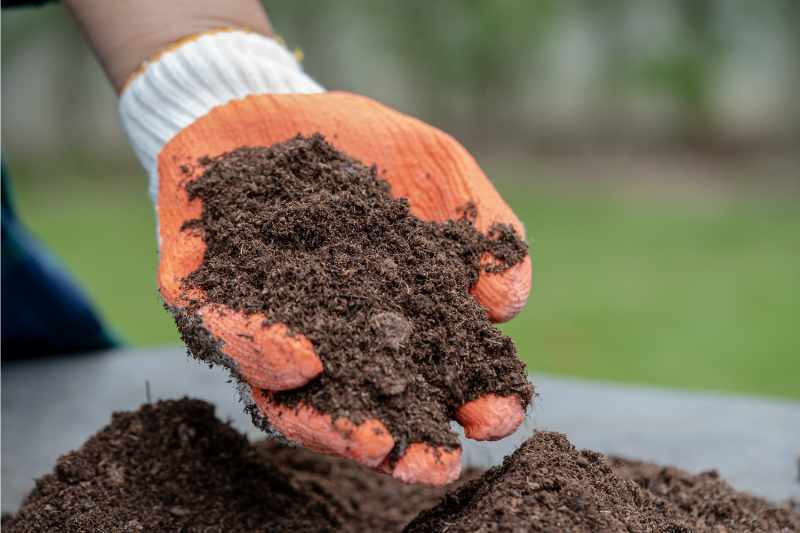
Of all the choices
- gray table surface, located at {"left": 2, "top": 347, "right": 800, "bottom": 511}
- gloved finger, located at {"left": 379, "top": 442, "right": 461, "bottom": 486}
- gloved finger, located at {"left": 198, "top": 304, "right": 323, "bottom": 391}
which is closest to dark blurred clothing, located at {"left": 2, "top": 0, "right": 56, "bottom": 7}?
gray table surface, located at {"left": 2, "top": 347, "right": 800, "bottom": 511}

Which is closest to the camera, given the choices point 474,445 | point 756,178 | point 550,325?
point 474,445

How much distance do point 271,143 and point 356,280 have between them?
1.21 ft

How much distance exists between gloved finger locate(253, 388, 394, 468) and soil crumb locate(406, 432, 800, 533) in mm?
150

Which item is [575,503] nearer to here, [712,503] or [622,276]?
[712,503]

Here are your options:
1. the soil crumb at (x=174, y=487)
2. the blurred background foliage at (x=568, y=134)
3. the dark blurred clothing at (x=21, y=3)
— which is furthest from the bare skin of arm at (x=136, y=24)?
the blurred background foliage at (x=568, y=134)

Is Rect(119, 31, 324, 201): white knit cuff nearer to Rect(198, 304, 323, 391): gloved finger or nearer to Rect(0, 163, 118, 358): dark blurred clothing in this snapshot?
Rect(198, 304, 323, 391): gloved finger

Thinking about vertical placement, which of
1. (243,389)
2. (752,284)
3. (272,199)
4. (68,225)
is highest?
(752,284)

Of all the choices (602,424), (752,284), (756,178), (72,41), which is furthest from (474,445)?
(72,41)

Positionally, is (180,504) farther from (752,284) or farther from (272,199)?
(752,284)

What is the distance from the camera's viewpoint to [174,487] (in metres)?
1.28

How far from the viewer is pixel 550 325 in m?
3.98

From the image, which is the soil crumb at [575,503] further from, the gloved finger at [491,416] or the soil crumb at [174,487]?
the soil crumb at [174,487]

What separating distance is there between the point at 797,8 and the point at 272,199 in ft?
15.7

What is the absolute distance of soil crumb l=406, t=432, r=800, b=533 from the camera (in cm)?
106
